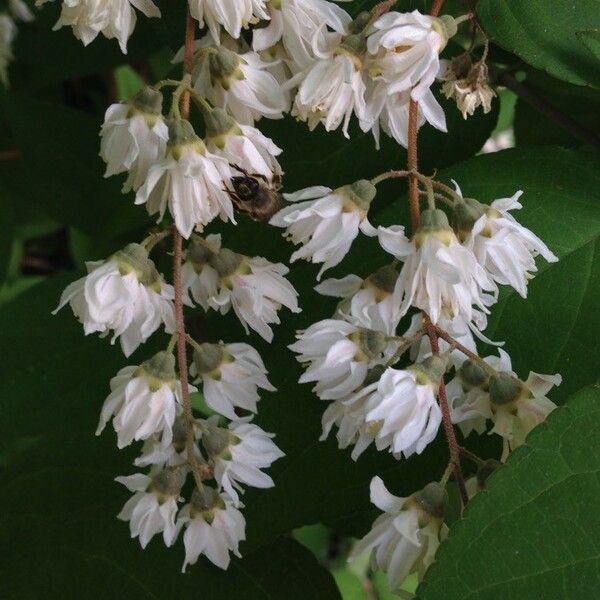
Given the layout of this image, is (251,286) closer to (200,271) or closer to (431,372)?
(200,271)

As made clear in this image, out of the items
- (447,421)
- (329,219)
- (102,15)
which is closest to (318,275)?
(329,219)

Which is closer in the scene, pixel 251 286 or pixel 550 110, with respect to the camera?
pixel 251 286

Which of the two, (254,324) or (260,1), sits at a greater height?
(260,1)

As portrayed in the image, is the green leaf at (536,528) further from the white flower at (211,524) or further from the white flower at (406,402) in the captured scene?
the white flower at (211,524)

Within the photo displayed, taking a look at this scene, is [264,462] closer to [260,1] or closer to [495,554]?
[495,554]

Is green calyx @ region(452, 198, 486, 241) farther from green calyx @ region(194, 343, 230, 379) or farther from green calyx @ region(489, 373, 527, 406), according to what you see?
green calyx @ region(194, 343, 230, 379)

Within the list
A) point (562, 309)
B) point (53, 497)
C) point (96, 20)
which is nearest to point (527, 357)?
point (562, 309)

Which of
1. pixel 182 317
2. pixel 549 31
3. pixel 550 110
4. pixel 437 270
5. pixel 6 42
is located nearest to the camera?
pixel 437 270
